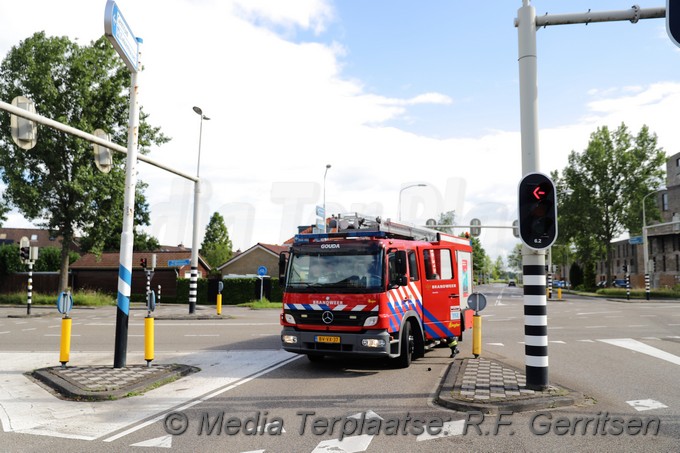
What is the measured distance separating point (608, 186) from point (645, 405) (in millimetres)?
62603

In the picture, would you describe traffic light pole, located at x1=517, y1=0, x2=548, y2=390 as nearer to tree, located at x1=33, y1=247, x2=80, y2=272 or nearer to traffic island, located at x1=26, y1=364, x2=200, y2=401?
traffic island, located at x1=26, y1=364, x2=200, y2=401

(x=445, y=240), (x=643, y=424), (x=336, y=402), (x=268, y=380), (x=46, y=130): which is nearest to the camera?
(x=643, y=424)

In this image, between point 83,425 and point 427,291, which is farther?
point 427,291

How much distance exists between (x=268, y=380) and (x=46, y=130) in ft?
96.9

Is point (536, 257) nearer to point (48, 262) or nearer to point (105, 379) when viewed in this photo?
point (105, 379)

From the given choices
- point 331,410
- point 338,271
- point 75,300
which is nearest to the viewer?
point 331,410

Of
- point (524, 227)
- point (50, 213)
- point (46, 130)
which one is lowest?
point (524, 227)

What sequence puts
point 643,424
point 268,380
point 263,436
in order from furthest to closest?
point 268,380
point 643,424
point 263,436

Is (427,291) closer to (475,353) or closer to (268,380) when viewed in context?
(475,353)

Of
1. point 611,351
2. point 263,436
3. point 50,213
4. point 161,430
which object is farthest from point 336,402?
point 50,213

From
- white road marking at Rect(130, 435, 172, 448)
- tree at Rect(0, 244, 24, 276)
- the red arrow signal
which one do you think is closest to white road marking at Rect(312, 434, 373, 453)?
white road marking at Rect(130, 435, 172, 448)

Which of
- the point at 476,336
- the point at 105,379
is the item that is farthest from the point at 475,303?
the point at 105,379

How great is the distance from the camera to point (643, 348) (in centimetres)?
1245

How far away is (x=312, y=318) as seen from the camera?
367 inches
